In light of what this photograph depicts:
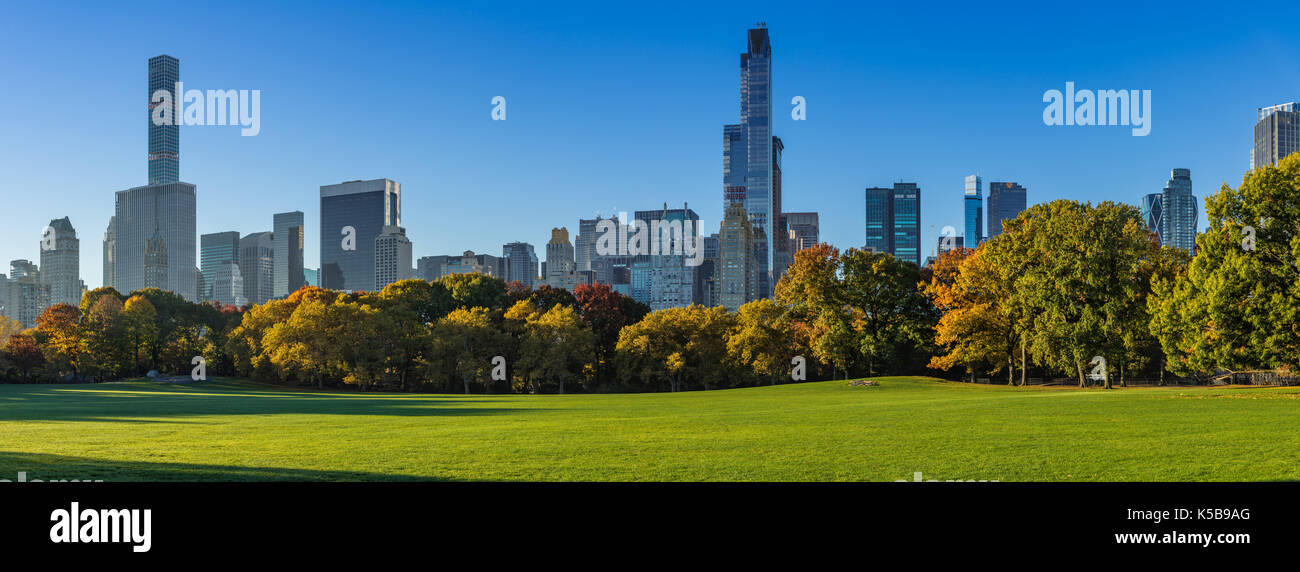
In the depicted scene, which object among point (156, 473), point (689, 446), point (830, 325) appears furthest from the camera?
point (830, 325)

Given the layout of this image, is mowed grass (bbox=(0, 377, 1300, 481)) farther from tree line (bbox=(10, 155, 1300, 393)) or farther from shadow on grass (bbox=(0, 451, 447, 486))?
tree line (bbox=(10, 155, 1300, 393))

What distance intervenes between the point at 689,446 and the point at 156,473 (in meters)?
9.36

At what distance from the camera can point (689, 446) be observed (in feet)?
53.1

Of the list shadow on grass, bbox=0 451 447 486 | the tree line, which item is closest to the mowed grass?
shadow on grass, bbox=0 451 447 486

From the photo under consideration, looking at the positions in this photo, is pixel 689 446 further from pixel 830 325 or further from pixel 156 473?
pixel 830 325

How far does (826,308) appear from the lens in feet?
213

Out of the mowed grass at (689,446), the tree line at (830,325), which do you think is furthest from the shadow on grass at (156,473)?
the tree line at (830,325)

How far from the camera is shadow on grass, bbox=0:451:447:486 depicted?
38.4 ft

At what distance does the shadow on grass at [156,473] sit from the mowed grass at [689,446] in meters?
0.04

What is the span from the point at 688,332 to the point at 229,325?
54.2 m

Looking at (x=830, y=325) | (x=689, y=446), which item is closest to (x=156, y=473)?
(x=689, y=446)

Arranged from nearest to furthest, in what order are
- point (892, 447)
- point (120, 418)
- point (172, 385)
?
1. point (892, 447)
2. point (120, 418)
3. point (172, 385)
